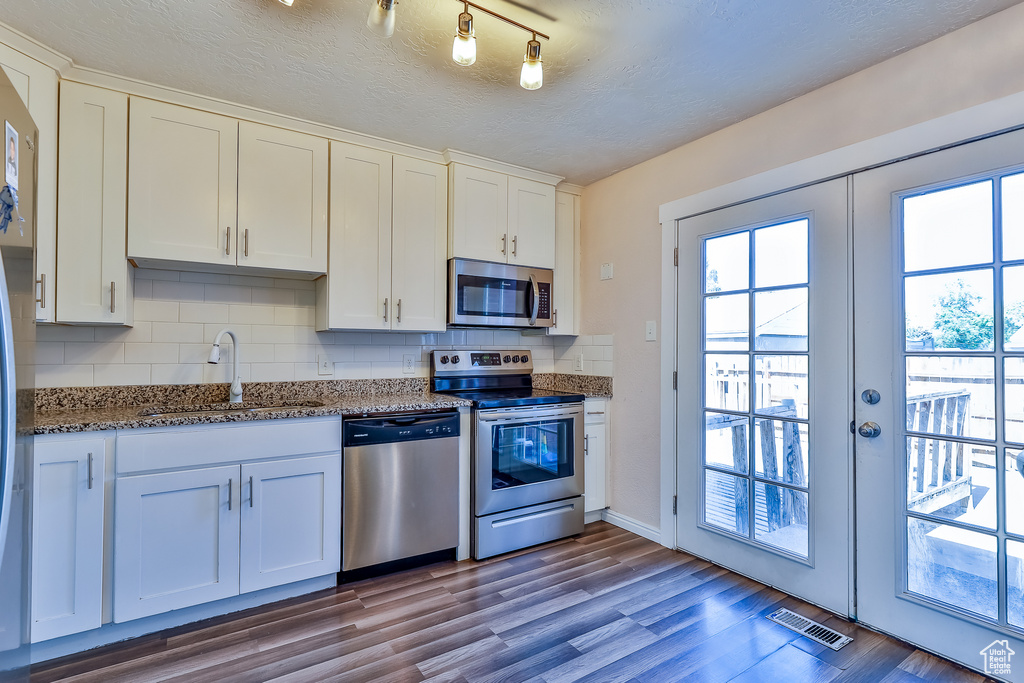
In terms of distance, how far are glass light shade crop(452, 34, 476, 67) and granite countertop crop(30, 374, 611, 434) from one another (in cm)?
160

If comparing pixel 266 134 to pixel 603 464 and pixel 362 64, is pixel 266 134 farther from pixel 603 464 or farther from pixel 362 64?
pixel 603 464

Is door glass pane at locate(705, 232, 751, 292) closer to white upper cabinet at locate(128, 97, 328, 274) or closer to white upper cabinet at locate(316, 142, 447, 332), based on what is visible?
white upper cabinet at locate(316, 142, 447, 332)

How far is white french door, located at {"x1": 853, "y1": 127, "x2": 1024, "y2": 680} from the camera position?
66.6 inches

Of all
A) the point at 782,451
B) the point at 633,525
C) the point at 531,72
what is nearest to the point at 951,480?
the point at 782,451

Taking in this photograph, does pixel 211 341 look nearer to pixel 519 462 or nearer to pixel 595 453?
pixel 519 462

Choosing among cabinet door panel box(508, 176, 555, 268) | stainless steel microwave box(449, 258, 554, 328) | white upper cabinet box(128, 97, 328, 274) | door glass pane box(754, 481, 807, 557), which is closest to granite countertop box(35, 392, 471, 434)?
stainless steel microwave box(449, 258, 554, 328)

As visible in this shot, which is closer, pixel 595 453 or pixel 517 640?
pixel 517 640

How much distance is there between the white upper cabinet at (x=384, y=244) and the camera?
2689mm

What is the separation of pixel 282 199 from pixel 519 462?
6.36 feet

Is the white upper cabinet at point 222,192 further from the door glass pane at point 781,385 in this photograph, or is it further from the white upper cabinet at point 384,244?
the door glass pane at point 781,385

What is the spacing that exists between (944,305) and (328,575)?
2.88 meters

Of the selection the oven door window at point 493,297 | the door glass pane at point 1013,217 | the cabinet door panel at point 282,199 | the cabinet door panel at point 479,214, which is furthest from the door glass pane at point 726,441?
the cabinet door panel at point 282,199

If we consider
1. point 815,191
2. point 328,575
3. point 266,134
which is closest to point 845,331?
point 815,191

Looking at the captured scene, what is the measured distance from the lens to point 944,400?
1.85 m
